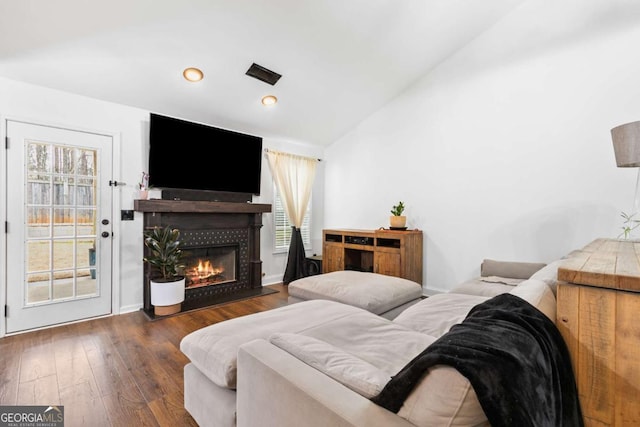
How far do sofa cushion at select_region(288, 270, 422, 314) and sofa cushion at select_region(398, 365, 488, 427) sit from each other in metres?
1.62

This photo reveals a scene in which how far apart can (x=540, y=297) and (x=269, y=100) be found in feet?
11.3

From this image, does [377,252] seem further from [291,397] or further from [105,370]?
[291,397]

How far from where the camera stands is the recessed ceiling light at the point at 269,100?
11.8 ft

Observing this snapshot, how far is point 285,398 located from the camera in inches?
36.0

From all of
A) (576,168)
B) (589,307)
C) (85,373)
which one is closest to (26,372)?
(85,373)

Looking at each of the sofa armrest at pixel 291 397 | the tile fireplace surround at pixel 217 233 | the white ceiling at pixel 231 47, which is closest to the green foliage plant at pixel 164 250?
the tile fireplace surround at pixel 217 233

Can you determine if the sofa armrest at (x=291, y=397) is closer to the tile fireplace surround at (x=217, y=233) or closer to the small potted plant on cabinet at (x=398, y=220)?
the tile fireplace surround at (x=217, y=233)

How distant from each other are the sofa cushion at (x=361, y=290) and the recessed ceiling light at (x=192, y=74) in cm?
237

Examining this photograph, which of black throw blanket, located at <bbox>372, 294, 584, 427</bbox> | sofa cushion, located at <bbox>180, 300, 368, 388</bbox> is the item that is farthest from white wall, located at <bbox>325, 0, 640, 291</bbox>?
black throw blanket, located at <bbox>372, 294, 584, 427</bbox>

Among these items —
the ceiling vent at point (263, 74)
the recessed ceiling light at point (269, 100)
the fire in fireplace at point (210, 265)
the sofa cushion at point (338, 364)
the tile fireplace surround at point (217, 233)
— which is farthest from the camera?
the fire in fireplace at point (210, 265)

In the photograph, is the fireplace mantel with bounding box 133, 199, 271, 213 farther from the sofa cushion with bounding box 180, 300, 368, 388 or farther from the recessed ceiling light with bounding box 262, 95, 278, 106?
the sofa cushion with bounding box 180, 300, 368, 388

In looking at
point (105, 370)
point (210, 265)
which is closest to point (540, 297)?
point (105, 370)

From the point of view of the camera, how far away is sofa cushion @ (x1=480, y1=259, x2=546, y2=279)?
9.29ft

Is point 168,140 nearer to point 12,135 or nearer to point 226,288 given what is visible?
point 12,135
